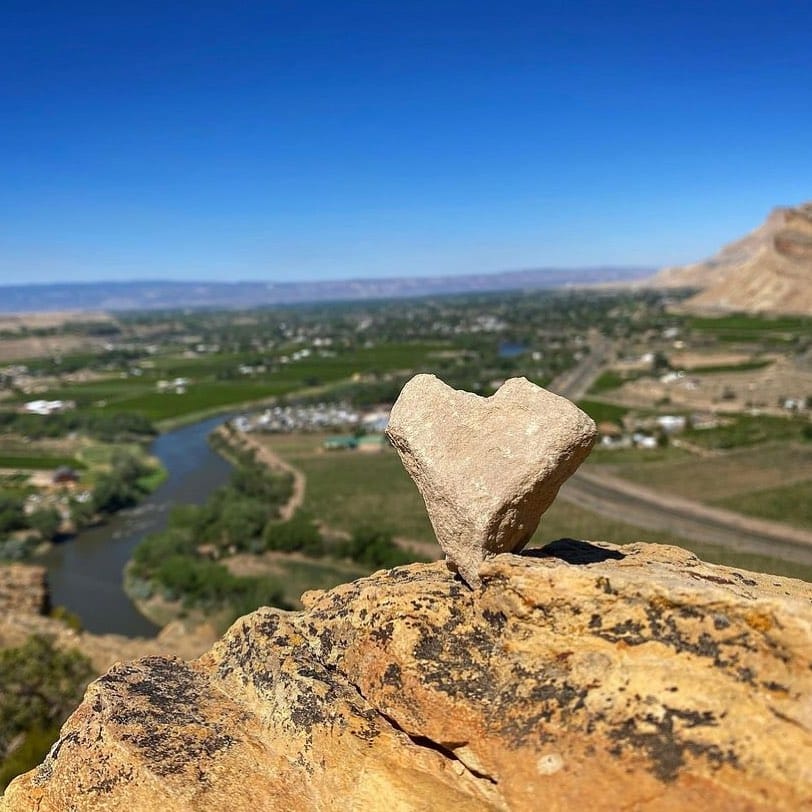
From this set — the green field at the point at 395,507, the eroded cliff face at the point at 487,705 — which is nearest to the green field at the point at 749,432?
the green field at the point at 395,507

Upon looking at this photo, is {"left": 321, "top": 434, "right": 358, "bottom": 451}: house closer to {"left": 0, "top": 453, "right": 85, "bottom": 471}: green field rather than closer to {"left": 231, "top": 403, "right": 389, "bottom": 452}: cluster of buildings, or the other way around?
{"left": 231, "top": 403, "right": 389, "bottom": 452}: cluster of buildings

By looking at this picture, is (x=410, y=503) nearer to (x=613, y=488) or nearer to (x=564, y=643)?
(x=613, y=488)

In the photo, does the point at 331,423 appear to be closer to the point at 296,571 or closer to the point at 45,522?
the point at 45,522

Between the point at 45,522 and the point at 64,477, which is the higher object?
the point at 45,522

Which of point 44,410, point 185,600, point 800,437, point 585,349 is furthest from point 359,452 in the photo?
point 585,349

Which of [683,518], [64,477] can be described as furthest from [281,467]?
[683,518]
